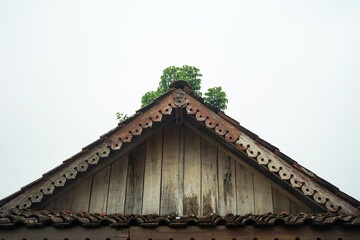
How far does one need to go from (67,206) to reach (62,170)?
939 mm

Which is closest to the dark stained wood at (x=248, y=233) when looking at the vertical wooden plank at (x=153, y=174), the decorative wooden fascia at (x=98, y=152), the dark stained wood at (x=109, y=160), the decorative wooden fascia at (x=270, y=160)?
the decorative wooden fascia at (x=270, y=160)

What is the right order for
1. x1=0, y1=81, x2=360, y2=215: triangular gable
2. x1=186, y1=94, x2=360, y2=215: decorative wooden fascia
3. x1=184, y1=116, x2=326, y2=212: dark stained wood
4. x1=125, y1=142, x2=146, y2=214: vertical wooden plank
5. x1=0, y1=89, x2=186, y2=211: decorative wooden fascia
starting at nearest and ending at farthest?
x1=186, y1=94, x2=360, y2=215: decorative wooden fascia < x1=0, y1=81, x2=360, y2=215: triangular gable < x1=0, y1=89, x2=186, y2=211: decorative wooden fascia < x1=184, y1=116, x2=326, y2=212: dark stained wood < x1=125, y1=142, x2=146, y2=214: vertical wooden plank

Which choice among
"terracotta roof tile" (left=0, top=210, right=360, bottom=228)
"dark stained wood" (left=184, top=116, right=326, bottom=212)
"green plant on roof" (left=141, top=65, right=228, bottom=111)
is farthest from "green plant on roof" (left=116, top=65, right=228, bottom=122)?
"terracotta roof tile" (left=0, top=210, right=360, bottom=228)

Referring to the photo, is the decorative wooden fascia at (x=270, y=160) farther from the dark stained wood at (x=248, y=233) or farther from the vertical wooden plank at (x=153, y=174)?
the vertical wooden plank at (x=153, y=174)

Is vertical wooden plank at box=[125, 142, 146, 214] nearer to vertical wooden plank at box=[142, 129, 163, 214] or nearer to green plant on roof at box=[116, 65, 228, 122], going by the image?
vertical wooden plank at box=[142, 129, 163, 214]

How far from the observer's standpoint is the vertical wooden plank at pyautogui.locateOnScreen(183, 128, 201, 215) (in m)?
6.12

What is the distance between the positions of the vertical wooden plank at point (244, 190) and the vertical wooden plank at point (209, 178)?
38 centimetres

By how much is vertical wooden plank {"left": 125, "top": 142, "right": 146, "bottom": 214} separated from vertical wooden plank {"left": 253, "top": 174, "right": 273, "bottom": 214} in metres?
1.97

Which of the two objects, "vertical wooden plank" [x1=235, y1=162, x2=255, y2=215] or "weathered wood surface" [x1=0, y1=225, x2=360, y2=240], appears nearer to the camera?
"weathered wood surface" [x1=0, y1=225, x2=360, y2=240]

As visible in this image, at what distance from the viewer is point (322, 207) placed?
513 centimetres

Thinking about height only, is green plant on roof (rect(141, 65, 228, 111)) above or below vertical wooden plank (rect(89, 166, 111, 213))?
above

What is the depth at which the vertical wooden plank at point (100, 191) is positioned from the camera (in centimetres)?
622

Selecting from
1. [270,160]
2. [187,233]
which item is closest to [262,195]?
[270,160]

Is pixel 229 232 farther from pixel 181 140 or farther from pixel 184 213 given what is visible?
pixel 181 140
